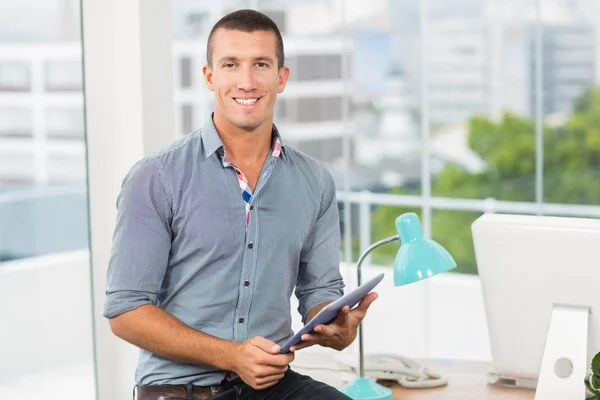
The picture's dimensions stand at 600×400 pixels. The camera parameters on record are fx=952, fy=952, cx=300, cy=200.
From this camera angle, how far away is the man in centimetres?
214

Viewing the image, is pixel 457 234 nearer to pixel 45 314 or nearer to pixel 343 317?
pixel 45 314

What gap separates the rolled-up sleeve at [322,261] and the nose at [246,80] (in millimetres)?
332

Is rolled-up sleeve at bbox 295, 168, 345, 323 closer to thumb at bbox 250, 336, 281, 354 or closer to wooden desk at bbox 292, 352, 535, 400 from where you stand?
wooden desk at bbox 292, 352, 535, 400

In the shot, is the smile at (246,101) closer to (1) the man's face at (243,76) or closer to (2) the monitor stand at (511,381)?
(1) the man's face at (243,76)

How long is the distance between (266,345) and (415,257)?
45 centimetres

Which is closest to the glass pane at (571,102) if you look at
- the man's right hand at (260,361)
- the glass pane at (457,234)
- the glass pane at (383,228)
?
the glass pane at (457,234)

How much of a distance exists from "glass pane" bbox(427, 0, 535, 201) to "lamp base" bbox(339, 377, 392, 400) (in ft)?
19.9

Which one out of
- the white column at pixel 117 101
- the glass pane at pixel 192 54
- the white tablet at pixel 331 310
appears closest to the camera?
the white tablet at pixel 331 310

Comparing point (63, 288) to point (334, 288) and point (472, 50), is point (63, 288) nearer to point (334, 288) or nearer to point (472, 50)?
point (334, 288)

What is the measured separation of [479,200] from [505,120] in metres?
0.90

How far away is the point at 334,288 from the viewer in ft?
7.95

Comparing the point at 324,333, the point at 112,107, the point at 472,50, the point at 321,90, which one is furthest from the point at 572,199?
the point at 324,333

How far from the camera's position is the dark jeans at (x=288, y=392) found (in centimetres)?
220

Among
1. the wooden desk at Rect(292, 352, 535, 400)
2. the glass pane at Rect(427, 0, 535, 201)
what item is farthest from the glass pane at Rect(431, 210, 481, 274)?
the wooden desk at Rect(292, 352, 535, 400)
